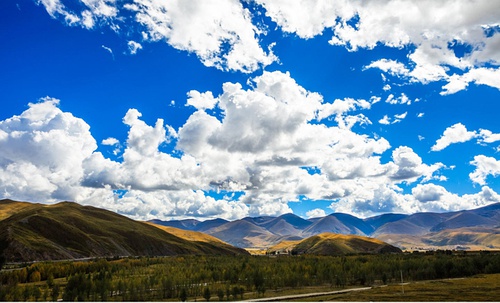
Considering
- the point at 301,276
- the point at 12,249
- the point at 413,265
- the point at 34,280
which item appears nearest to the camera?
the point at 301,276

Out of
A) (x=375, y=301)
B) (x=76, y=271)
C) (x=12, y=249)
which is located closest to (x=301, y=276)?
(x=375, y=301)

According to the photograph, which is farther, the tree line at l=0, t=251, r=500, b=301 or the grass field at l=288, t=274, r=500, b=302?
the tree line at l=0, t=251, r=500, b=301

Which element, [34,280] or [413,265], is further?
[413,265]

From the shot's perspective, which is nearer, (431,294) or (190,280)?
(431,294)

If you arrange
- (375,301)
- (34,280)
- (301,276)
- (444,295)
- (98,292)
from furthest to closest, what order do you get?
(34,280)
(301,276)
(98,292)
(444,295)
(375,301)

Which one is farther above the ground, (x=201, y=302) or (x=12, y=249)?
(x=12, y=249)

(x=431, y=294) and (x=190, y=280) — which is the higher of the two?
(x=190, y=280)

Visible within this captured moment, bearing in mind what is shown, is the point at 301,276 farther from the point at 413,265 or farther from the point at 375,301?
the point at 413,265

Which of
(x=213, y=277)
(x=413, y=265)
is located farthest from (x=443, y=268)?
(x=213, y=277)

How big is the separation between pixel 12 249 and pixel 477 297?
555 ft

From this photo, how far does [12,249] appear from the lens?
538ft

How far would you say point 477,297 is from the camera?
6112cm

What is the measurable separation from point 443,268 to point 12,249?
161m

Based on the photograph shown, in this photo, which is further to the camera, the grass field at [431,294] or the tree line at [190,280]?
the tree line at [190,280]
